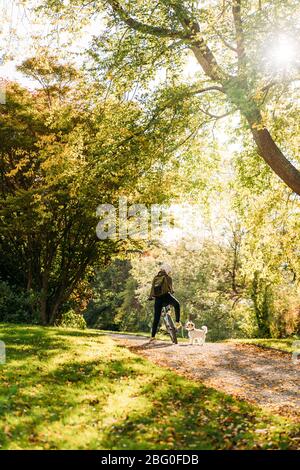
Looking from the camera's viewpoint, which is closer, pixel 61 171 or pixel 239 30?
pixel 239 30

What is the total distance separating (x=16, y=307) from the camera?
18.0 meters

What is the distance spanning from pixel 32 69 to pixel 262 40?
38.4ft

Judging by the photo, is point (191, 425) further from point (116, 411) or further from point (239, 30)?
point (239, 30)

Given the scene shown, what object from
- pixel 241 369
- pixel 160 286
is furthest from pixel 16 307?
pixel 241 369

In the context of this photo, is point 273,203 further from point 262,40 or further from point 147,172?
point 262,40

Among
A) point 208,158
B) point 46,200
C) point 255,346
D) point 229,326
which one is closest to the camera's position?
point 255,346

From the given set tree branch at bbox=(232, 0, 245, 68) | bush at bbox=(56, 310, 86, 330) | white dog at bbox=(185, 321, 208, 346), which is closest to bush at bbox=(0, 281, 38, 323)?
bush at bbox=(56, 310, 86, 330)

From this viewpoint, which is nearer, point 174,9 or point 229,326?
point 174,9

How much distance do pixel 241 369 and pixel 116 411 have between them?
173 inches

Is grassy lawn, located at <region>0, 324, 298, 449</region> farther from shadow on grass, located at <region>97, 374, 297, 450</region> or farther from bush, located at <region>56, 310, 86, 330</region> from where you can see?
bush, located at <region>56, 310, 86, 330</region>

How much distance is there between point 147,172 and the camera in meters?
12.0

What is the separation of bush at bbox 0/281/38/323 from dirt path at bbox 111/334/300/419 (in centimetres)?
637

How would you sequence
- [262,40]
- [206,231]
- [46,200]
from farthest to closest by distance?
[206,231], [46,200], [262,40]

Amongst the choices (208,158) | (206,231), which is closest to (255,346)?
(208,158)
